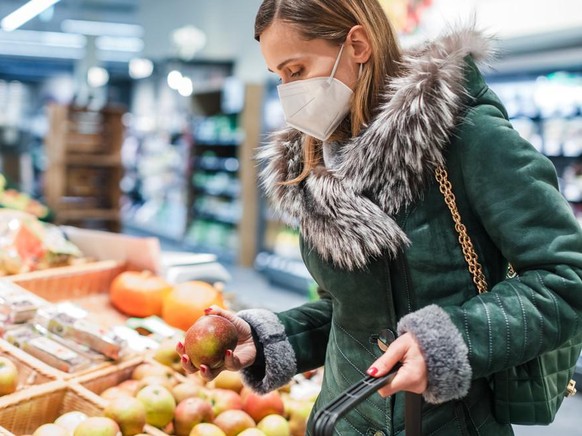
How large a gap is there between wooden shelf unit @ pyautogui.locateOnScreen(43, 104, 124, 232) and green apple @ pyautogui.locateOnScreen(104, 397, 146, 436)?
5138 millimetres

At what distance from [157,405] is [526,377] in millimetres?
1080

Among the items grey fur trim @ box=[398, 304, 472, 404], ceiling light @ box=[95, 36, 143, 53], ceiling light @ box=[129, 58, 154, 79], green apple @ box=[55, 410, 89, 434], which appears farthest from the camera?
ceiling light @ box=[95, 36, 143, 53]

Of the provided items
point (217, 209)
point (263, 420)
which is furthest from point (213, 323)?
point (217, 209)

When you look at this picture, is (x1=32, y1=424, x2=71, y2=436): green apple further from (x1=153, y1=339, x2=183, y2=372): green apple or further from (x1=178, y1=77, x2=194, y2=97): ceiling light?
(x1=178, y1=77, x2=194, y2=97): ceiling light

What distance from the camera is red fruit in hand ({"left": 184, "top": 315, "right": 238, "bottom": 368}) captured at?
1.21 meters

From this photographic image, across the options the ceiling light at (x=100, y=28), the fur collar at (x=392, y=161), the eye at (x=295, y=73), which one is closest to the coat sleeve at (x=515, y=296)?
the fur collar at (x=392, y=161)

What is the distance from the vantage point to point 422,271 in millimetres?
1041

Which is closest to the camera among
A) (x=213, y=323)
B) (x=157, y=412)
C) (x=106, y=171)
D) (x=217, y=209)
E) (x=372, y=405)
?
(x=372, y=405)

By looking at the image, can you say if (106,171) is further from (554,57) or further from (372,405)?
(372,405)

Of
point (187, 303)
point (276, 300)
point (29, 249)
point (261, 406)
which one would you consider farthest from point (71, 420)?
point (276, 300)

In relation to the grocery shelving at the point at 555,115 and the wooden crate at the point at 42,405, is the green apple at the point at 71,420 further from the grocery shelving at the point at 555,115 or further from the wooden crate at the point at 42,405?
the grocery shelving at the point at 555,115

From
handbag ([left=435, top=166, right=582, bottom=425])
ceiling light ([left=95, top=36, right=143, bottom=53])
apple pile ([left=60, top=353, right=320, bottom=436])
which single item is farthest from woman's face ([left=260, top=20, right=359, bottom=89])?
ceiling light ([left=95, top=36, right=143, bottom=53])

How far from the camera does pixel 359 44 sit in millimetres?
1129

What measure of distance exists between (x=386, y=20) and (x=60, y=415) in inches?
56.1
